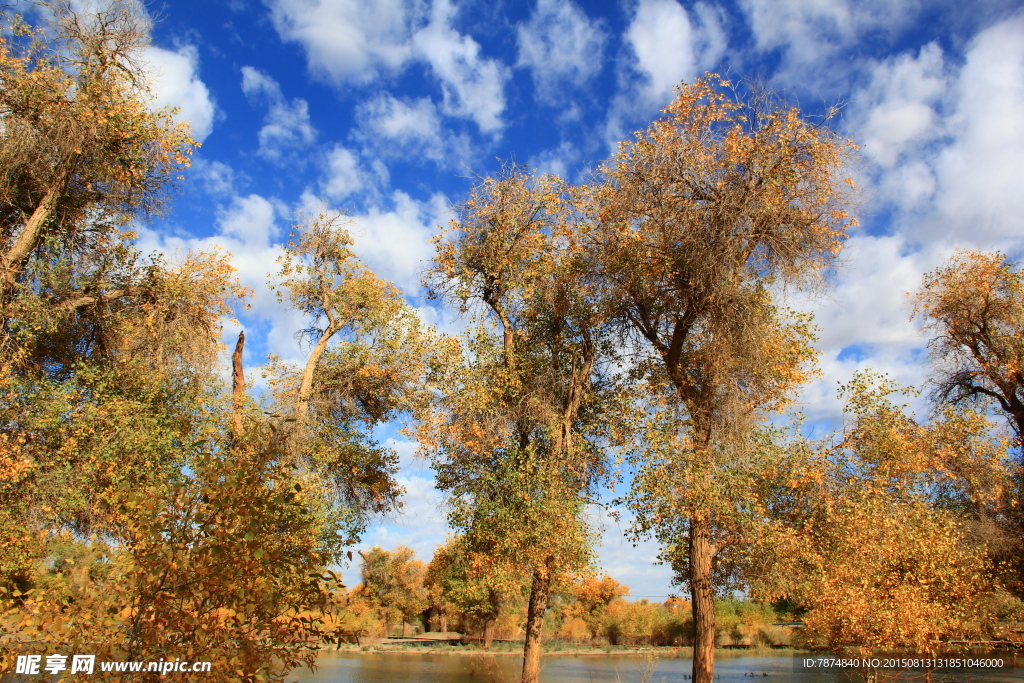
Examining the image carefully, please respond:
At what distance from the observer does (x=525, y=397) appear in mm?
16172

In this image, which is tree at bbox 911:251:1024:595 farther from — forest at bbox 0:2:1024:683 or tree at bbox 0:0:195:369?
tree at bbox 0:0:195:369

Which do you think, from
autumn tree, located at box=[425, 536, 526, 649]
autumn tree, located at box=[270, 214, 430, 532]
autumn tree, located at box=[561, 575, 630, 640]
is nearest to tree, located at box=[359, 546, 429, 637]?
autumn tree, located at box=[425, 536, 526, 649]

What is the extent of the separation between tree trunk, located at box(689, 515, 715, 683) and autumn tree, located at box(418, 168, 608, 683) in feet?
7.92

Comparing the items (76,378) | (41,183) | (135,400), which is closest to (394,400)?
(135,400)

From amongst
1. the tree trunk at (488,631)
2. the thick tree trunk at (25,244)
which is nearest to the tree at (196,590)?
the thick tree trunk at (25,244)

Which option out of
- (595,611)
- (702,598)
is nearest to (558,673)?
(702,598)

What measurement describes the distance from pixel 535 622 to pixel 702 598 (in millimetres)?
3940

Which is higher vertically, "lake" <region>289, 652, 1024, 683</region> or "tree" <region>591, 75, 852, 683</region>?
"tree" <region>591, 75, 852, 683</region>

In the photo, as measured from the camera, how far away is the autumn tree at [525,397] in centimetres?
1436

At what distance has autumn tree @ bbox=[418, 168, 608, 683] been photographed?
14.4 metres

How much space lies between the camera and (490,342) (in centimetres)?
1683

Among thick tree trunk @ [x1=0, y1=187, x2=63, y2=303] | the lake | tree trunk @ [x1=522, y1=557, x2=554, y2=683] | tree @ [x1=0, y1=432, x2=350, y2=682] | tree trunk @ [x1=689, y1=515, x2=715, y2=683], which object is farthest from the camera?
Result: the lake

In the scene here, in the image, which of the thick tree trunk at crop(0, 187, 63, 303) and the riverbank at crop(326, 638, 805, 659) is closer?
the thick tree trunk at crop(0, 187, 63, 303)

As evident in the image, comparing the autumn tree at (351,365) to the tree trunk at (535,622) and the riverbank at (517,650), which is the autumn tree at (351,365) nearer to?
the tree trunk at (535,622)
